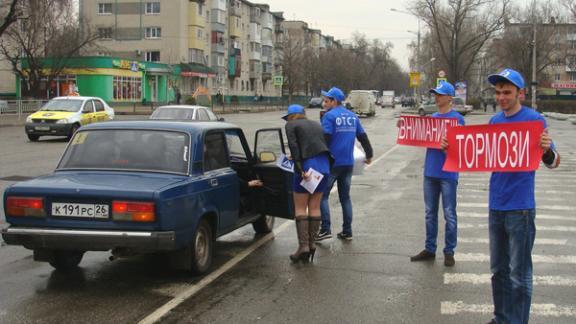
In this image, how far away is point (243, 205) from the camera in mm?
7871

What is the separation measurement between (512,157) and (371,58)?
521 ft

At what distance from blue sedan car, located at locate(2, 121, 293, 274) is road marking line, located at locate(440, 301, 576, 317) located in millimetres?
2329

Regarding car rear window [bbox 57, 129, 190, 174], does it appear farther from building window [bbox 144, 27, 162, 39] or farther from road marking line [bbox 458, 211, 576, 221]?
building window [bbox 144, 27, 162, 39]

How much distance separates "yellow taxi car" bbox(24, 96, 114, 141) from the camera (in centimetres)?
2439

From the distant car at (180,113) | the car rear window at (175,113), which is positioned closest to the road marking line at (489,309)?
the distant car at (180,113)

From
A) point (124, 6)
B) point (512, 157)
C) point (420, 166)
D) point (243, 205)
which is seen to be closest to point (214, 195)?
point (243, 205)

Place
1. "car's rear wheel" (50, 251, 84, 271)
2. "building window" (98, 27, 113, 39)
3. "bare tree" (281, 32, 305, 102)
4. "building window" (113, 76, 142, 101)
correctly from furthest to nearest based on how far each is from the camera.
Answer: "bare tree" (281, 32, 305, 102) → "building window" (98, 27, 113, 39) → "building window" (113, 76, 142, 101) → "car's rear wheel" (50, 251, 84, 271)

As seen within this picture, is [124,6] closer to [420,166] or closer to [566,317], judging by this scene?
[420,166]

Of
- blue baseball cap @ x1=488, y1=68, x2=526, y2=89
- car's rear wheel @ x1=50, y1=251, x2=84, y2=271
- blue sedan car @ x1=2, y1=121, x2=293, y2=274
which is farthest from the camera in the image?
car's rear wheel @ x1=50, y1=251, x2=84, y2=271

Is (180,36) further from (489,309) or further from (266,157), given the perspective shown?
(489,309)

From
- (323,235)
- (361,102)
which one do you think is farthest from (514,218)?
(361,102)

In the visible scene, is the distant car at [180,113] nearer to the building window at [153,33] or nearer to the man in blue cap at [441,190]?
the man in blue cap at [441,190]

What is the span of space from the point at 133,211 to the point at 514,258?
10.0ft

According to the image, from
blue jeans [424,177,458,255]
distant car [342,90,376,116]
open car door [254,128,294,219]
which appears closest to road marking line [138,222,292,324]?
open car door [254,128,294,219]
